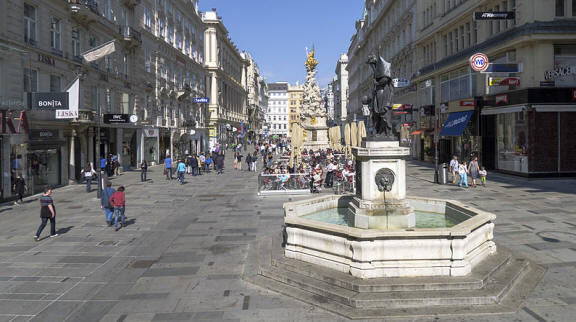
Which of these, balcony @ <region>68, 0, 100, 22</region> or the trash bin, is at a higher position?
balcony @ <region>68, 0, 100, 22</region>

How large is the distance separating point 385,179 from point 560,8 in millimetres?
21111

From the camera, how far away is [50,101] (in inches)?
811

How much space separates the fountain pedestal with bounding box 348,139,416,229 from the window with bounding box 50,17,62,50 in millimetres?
22596

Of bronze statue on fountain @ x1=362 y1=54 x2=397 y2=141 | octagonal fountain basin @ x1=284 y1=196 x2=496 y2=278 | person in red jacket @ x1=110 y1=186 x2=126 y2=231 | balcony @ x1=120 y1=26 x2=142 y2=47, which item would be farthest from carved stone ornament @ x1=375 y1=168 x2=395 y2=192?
balcony @ x1=120 y1=26 x2=142 y2=47

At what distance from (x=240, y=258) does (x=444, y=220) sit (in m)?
5.55

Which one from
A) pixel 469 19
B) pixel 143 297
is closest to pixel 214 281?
pixel 143 297

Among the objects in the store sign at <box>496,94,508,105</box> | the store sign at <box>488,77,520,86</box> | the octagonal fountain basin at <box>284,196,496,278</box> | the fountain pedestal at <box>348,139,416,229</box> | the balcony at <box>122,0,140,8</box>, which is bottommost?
the octagonal fountain basin at <box>284,196,496,278</box>

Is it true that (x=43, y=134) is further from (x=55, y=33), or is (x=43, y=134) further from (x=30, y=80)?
(x=55, y=33)

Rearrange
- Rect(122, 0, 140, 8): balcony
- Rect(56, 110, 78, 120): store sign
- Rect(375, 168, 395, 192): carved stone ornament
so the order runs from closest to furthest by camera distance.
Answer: Rect(375, 168, 395, 192): carved stone ornament < Rect(56, 110, 78, 120): store sign < Rect(122, 0, 140, 8): balcony

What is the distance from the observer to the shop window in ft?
81.1

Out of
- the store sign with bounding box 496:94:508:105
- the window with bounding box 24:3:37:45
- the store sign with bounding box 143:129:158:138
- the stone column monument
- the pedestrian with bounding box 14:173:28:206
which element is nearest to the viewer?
the pedestrian with bounding box 14:173:28:206

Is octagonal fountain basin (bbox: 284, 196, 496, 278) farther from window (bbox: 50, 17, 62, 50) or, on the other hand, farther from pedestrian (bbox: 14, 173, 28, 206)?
window (bbox: 50, 17, 62, 50)

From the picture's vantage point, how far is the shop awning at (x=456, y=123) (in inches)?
1209

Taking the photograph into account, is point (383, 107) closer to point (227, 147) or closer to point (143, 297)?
point (143, 297)
